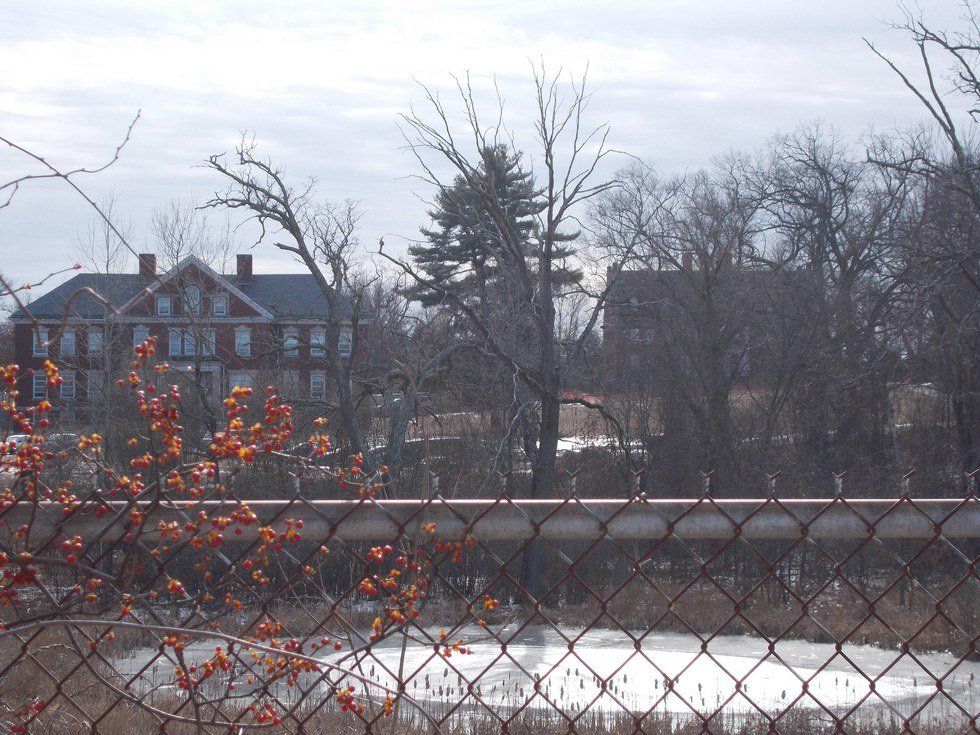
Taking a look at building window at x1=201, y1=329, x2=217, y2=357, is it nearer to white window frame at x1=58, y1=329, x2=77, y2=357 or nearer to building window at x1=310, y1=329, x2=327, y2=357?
building window at x1=310, y1=329, x2=327, y2=357

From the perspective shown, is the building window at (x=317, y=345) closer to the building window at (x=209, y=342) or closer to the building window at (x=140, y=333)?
the building window at (x=209, y=342)

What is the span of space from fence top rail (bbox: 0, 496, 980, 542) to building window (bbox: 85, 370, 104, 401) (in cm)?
2066

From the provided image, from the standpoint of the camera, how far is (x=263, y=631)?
2.05 metres

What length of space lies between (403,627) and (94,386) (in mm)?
21827

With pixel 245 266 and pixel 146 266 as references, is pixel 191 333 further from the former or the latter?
pixel 245 266

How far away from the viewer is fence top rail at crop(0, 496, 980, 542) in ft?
6.66

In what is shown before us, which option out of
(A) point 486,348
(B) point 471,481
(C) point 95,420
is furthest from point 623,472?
→ (C) point 95,420

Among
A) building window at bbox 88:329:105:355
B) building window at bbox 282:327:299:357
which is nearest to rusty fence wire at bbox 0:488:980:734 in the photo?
building window at bbox 282:327:299:357

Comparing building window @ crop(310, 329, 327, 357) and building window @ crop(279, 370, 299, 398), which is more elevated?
building window @ crop(310, 329, 327, 357)

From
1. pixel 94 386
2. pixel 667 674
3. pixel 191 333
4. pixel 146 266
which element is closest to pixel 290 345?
pixel 191 333

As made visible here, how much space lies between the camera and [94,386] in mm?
21859

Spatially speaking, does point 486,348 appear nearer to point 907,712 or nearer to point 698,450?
point 698,450

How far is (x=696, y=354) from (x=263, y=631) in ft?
52.9

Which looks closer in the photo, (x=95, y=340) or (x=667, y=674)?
(x=667, y=674)
